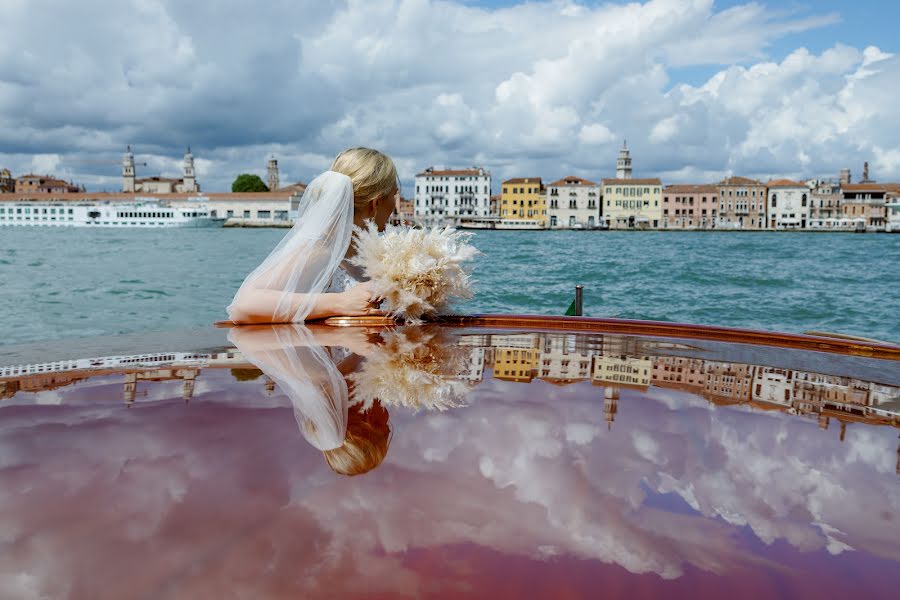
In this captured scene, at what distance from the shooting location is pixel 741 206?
6034 centimetres

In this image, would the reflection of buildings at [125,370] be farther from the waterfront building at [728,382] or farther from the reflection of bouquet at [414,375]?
the waterfront building at [728,382]

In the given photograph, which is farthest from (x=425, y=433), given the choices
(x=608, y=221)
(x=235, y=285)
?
(x=608, y=221)

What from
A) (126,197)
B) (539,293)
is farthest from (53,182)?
(539,293)

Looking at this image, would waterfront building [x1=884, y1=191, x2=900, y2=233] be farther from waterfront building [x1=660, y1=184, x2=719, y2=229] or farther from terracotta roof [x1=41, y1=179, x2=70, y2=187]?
terracotta roof [x1=41, y1=179, x2=70, y2=187]

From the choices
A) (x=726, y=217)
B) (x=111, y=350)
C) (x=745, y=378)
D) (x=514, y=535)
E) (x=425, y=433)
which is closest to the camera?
(x=514, y=535)

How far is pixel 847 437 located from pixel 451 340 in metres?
1.06

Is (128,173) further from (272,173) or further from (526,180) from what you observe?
(526,180)

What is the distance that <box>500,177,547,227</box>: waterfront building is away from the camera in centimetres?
6059

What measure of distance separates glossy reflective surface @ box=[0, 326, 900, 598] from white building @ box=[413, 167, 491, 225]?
59469 millimetres

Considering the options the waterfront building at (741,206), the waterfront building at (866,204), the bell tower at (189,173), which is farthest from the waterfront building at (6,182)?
the waterfront building at (866,204)

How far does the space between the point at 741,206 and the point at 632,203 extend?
→ 395 inches

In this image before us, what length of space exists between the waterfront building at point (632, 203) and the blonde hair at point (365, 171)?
5949 centimetres

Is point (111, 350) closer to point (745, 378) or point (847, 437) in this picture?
point (745, 378)

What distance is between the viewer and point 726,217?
197 feet
